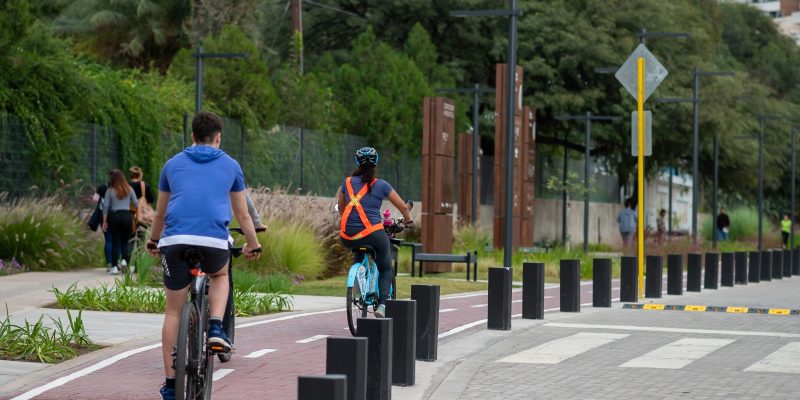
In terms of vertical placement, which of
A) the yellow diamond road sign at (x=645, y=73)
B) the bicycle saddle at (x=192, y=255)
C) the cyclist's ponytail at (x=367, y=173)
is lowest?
the bicycle saddle at (x=192, y=255)

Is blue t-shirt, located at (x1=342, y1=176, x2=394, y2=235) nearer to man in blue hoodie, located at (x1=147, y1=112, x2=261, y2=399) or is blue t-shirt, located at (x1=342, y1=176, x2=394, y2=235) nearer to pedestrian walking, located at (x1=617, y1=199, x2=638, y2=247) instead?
man in blue hoodie, located at (x1=147, y1=112, x2=261, y2=399)

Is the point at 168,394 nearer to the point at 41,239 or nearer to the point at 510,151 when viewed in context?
the point at 510,151

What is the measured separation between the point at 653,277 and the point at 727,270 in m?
5.70

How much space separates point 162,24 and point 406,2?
1004cm

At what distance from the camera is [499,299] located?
51.2ft

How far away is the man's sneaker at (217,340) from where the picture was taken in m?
9.32

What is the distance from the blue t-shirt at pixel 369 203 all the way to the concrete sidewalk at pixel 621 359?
131cm

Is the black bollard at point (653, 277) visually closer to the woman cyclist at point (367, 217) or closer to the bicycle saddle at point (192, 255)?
the woman cyclist at point (367, 217)

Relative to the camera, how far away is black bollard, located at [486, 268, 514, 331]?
15.5m

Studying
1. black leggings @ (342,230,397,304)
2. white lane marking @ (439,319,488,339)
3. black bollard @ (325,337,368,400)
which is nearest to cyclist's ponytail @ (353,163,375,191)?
black leggings @ (342,230,397,304)

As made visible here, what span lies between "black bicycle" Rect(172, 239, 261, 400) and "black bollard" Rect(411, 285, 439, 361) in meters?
3.15

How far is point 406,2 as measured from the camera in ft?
167

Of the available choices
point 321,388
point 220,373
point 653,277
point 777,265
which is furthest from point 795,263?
point 321,388

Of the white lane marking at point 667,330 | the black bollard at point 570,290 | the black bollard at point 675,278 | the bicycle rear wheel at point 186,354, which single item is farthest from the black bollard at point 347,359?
the black bollard at point 675,278
